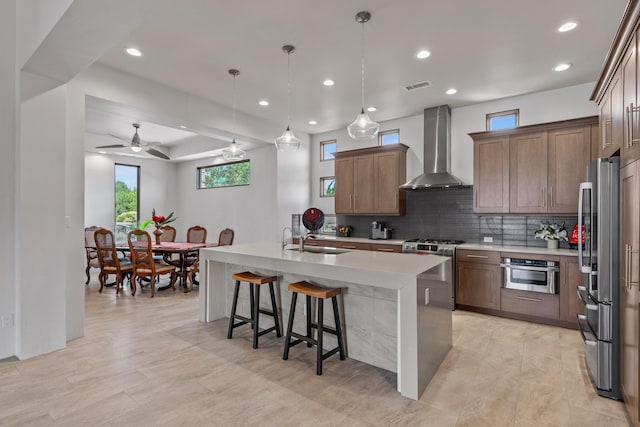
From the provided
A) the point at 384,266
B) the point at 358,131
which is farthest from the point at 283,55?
the point at 384,266

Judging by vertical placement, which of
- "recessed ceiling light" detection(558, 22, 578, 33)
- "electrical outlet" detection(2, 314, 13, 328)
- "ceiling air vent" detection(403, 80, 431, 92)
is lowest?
"electrical outlet" detection(2, 314, 13, 328)

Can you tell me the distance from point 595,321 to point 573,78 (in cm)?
310

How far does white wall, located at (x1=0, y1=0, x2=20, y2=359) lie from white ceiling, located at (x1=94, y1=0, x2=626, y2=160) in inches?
31.4

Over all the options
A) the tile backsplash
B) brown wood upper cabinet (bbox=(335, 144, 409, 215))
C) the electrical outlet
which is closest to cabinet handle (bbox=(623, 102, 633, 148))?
the tile backsplash

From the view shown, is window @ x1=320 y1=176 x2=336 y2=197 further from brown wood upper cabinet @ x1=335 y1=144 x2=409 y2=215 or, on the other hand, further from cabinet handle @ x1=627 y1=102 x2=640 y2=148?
cabinet handle @ x1=627 y1=102 x2=640 y2=148

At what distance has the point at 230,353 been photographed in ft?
10.3

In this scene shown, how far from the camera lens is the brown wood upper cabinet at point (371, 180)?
5.52 metres

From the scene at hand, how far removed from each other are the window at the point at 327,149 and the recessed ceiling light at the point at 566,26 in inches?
163

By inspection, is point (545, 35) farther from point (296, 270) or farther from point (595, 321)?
point (296, 270)

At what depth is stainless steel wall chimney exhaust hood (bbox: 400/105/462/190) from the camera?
16.9ft

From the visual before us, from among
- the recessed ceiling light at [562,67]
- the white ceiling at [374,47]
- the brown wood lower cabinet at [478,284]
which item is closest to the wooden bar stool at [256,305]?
the white ceiling at [374,47]

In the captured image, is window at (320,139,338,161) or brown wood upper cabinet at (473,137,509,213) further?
window at (320,139,338,161)

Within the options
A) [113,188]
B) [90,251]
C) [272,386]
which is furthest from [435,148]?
[113,188]

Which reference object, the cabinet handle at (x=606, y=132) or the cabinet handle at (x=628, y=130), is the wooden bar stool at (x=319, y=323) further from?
the cabinet handle at (x=606, y=132)
